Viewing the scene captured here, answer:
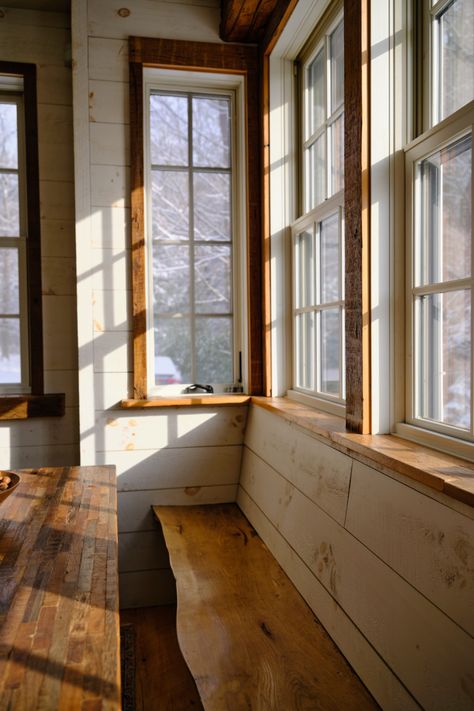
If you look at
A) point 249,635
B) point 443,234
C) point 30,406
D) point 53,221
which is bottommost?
point 249,635

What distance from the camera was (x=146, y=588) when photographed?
305 centimetres

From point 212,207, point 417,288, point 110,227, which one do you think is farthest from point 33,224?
point 417,288

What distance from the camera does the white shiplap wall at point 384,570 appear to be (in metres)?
1.21

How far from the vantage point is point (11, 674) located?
0.94 m

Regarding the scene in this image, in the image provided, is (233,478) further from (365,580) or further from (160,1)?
(160,1)

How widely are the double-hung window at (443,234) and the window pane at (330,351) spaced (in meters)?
0.58

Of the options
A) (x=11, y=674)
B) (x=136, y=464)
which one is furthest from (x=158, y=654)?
(x=11, y=674)

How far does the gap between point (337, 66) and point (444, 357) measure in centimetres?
149

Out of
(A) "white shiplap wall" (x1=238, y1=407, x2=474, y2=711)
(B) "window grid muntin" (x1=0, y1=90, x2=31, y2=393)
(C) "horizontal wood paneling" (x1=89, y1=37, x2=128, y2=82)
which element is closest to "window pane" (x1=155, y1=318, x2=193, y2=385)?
(B) "window grid muntin" (x1=0, y1=90, x2=31, y2=393)

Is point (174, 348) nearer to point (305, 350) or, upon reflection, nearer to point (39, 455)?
point (305, 350)

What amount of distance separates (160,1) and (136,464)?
245 centimetres

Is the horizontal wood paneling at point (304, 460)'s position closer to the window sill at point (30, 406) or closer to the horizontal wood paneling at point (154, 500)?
the horizontal wood paneling at point (154, 500)

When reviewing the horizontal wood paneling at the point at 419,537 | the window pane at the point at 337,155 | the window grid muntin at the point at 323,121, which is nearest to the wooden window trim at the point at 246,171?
the window grid muntin at the point at 323,121

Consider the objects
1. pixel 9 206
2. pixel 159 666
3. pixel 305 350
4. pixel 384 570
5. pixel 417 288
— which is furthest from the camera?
pixel 9 206
